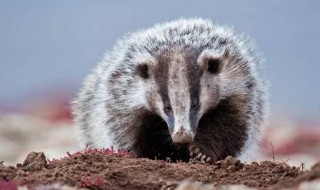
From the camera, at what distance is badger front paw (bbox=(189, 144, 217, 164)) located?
934 centimetres

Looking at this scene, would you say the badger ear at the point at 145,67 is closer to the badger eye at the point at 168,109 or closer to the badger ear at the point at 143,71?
the badger ear at the point at 143,71

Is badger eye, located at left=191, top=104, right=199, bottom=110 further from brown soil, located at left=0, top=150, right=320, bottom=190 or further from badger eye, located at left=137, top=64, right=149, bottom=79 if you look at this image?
badger eye, located at left=137, top=64, right=149, bottom=79

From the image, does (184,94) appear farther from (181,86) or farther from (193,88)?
(193,88)

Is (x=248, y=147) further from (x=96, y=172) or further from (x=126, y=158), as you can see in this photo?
(x=96, y=172)

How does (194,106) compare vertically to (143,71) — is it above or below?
below

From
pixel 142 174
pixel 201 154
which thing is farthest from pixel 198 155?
pixel 142 174

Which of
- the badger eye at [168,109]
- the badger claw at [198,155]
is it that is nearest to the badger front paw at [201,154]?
the badger claw at [198,155]

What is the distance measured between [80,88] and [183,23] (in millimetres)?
2313

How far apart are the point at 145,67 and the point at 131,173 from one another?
2.04 meters

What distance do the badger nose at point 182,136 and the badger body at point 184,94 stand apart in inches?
4.5

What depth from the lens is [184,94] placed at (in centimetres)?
897

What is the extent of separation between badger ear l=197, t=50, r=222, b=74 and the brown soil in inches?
46.6

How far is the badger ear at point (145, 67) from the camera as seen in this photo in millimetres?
9672

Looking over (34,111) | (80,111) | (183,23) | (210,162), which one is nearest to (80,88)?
(80,111)
